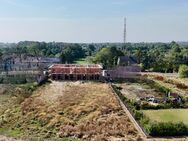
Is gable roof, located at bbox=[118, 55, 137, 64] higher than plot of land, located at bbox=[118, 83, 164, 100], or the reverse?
gable roof, located at bbox=[118, 55, 137, 64]

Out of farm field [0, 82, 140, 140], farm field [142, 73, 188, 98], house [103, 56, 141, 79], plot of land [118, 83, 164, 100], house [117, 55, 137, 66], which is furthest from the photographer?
house [117, 55, 137, 66]

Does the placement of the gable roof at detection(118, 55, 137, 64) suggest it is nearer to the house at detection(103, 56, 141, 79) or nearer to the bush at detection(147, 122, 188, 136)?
the house at detection(103, 56, 141, 79)

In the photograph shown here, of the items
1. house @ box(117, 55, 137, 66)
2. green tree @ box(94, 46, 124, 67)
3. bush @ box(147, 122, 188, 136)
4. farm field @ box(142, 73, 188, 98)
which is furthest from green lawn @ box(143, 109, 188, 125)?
green tree @ box(94, 46, 124, 67)

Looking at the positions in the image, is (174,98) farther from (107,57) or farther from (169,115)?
(107,57)

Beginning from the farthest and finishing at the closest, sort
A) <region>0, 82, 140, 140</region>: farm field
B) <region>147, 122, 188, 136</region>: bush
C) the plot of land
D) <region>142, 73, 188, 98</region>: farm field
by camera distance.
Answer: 1. <region>142, 73, 188, 98</region>: farm field
2. the plot of land
3. <region>0, 82, 140, 140</region>: farm field
4. <region>147, 122, 188, 136</region>: bush

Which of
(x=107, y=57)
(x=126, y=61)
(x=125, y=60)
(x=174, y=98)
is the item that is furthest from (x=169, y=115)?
(x=107, y=57)

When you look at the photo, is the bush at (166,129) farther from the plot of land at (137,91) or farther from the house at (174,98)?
the plot of land at (137,91)

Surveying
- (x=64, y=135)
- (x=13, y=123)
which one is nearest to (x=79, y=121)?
(x=64, y=135)
